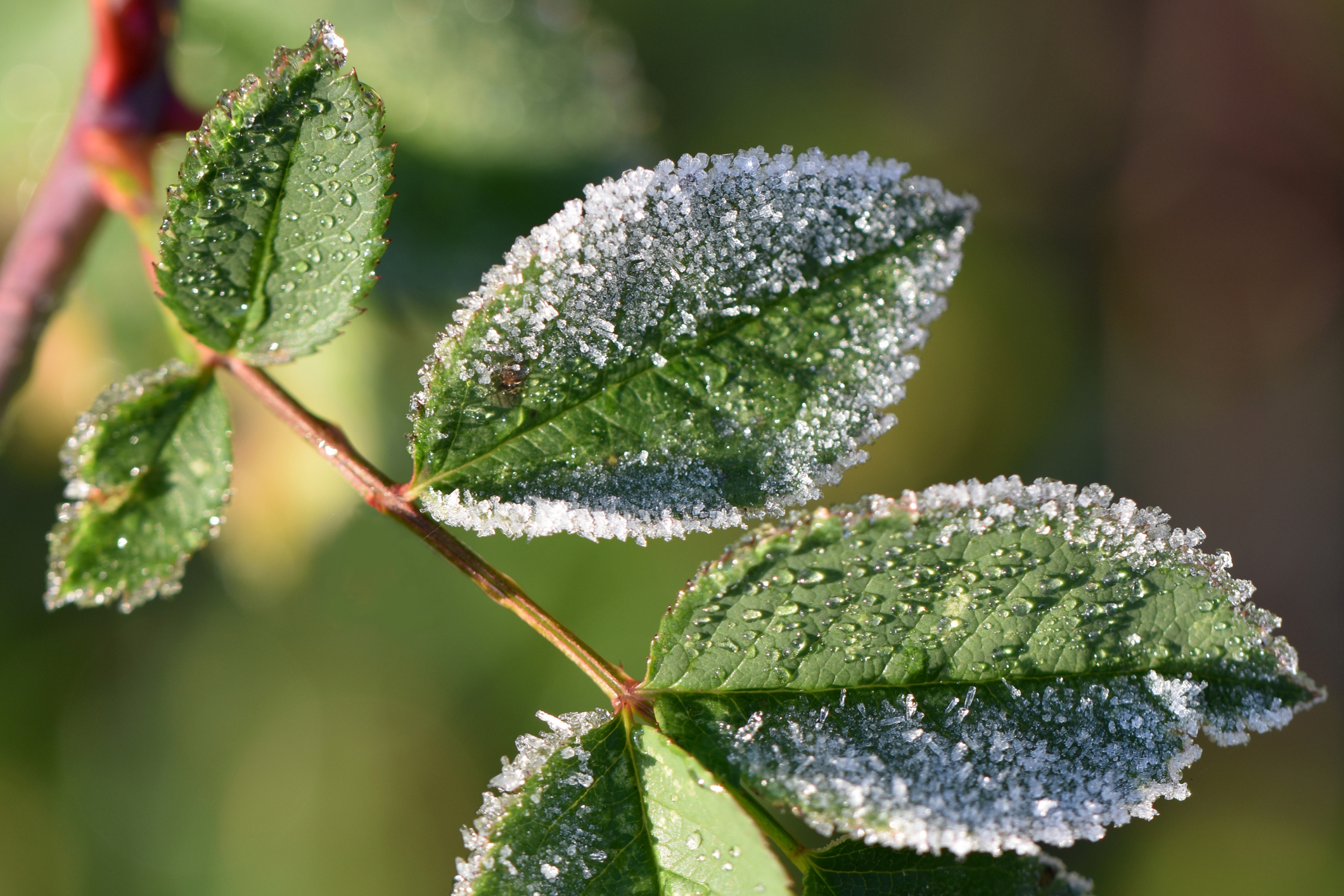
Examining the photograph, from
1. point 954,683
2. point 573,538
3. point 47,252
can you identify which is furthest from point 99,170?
point 573,538

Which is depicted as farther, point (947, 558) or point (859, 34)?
point (859, 34)

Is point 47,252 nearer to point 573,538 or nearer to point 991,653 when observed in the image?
point 991,653

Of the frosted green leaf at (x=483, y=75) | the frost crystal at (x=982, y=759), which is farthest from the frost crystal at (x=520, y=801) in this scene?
the frosted green leaf at (x=483, y=75)

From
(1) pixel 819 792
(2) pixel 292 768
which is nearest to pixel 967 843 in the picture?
(1) pixel 819 792

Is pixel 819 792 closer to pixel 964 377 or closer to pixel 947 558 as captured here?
pixel 947 558

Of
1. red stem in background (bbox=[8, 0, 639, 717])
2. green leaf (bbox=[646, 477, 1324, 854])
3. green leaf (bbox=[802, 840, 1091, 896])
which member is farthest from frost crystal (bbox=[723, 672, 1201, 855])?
red stem in background (bbox=[8, 0, 639, 717])

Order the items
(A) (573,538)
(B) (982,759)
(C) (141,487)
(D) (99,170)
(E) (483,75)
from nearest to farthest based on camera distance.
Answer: (B) (982,759), (C) (141,487), (D) (99,170), (E) (483,75), (A) (573,538)
